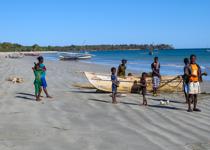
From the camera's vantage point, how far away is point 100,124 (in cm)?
951

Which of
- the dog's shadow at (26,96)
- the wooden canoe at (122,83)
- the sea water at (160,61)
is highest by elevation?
the wooden canoe at (122,83)

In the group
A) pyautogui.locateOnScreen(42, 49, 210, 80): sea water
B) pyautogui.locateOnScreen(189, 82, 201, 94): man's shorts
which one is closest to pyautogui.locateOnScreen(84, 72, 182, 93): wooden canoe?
pyautogui.locateOnScreen(189, 82, 201, 94): man's shorts

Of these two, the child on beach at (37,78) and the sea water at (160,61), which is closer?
the child on beach at (37,78)

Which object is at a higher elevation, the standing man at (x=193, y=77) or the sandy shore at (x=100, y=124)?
the standing man at (x=193, y=77)

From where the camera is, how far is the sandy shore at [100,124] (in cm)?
762

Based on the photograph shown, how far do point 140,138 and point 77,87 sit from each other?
10185mm

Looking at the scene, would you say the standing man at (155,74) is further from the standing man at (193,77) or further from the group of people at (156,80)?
the standing man at (193,77)

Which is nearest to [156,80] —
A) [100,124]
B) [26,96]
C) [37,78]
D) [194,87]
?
[194,87]

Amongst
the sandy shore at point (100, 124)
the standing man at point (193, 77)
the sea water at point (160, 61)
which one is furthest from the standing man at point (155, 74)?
the sea water at point (160, 61)

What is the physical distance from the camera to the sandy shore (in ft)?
25.0

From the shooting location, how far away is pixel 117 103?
1291cm

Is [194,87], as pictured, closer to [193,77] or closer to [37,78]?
[193,77]

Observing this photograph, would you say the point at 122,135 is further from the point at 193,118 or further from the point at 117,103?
the point at 117,103

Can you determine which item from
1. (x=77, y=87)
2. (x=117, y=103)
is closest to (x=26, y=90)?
(x=77, y=87)
